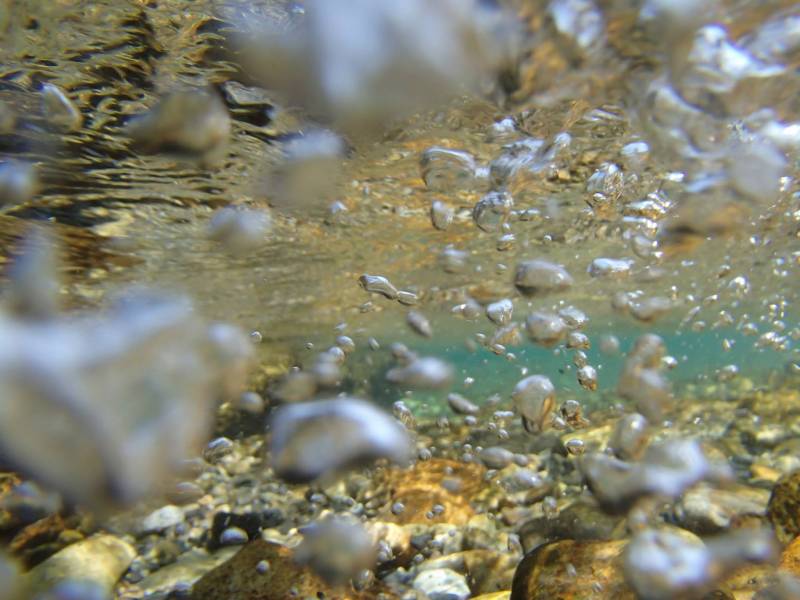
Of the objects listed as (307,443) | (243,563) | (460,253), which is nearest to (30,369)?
(307,443)

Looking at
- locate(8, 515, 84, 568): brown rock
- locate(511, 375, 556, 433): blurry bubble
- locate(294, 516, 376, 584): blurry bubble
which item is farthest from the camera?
locate(511, 375, 556, 433): blurry bubble

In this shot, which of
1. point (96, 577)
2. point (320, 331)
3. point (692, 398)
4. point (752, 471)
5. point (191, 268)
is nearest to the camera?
point (96, 577)

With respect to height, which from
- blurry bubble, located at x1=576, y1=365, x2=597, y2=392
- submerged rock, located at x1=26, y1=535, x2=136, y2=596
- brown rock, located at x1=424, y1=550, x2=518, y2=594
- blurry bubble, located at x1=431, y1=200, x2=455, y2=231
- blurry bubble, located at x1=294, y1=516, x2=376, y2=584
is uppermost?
blurry bubble, located at x1=431, y1=200, x2=455, y2=231

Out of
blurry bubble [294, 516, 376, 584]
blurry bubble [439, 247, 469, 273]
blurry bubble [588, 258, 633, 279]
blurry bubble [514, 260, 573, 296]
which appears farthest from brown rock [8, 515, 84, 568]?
blurry bubble [588, 258, 633, 279]

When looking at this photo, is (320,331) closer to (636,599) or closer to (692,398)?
(692,398)

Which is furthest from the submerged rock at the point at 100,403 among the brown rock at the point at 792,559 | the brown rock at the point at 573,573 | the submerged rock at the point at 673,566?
the brown rock at the point at 792,559

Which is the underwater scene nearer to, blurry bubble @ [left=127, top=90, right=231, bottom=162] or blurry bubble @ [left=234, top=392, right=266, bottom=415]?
blurry bubble @ [left=127, top=90, right=231, bottom=162]

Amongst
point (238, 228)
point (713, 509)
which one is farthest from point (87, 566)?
point (713, 509)
